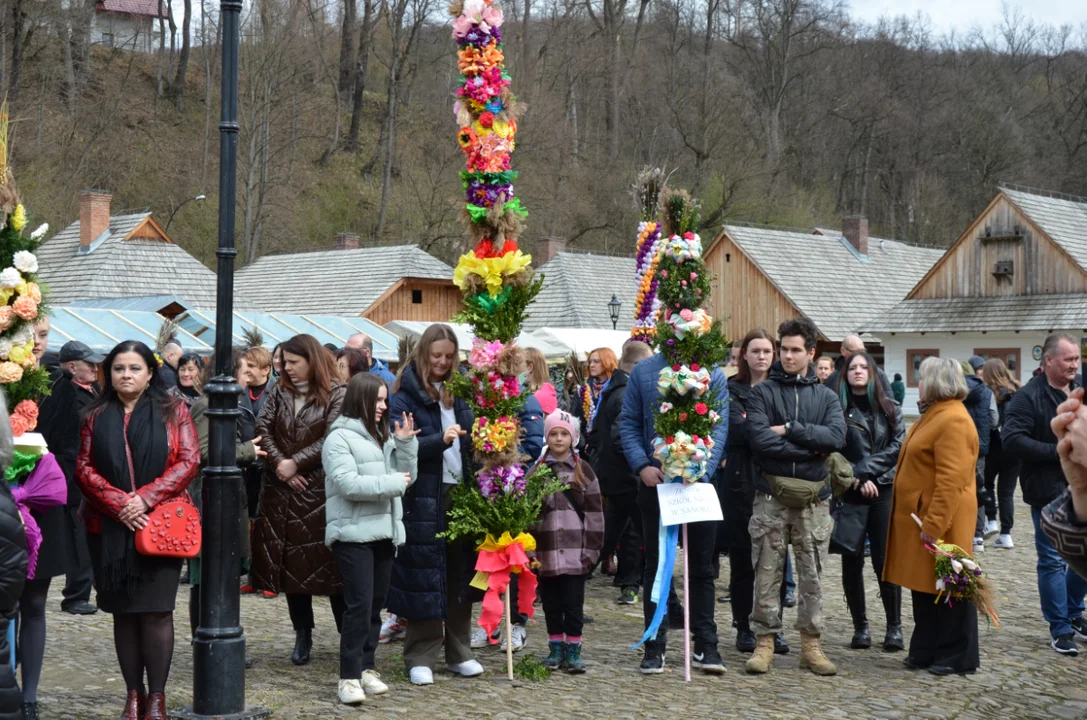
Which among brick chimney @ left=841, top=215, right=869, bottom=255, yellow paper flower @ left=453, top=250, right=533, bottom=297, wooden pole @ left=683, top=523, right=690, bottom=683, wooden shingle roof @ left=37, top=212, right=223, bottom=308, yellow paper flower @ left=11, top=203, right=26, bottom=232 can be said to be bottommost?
wooden pole @ left=683, top=523, right=690, bottom=683

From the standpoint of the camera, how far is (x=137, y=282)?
3884 cm

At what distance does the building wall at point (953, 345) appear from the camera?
41.0 metres

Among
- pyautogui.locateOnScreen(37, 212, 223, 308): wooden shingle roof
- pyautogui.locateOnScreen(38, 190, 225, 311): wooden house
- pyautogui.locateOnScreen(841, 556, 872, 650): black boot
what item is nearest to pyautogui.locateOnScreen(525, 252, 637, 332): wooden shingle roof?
pyautogui.locateOnScreen(37, 212, 223, 308): wooden shingle roof

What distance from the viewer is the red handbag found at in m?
5.56

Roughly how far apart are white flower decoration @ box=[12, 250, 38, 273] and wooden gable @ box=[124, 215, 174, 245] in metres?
35.6

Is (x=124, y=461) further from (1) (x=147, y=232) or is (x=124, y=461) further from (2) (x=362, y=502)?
(1) (x=147, y=232)

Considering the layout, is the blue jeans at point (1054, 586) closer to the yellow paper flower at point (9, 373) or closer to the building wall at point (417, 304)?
the yellow paper flower at point (9, 373)

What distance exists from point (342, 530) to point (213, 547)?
661 mm

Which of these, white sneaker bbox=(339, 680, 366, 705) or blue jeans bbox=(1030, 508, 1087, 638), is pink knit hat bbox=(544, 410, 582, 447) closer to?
white sneaker bbox=(339, 680, 366, 705)

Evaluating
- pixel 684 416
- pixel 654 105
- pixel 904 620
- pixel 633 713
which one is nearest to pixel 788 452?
pixel 684 416

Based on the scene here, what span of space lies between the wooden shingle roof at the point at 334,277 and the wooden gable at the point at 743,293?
10980 millimetres

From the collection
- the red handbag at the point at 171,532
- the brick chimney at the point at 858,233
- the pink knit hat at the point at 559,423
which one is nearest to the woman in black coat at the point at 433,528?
the pink knit hat at the point at 559,423

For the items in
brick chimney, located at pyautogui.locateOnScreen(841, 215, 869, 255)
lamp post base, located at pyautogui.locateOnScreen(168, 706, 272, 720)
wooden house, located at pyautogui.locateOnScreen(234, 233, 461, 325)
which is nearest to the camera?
lamp post base, located at pyautogui.locateOnScreen(168, 706, 272, 720)

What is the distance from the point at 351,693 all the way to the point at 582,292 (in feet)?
131
